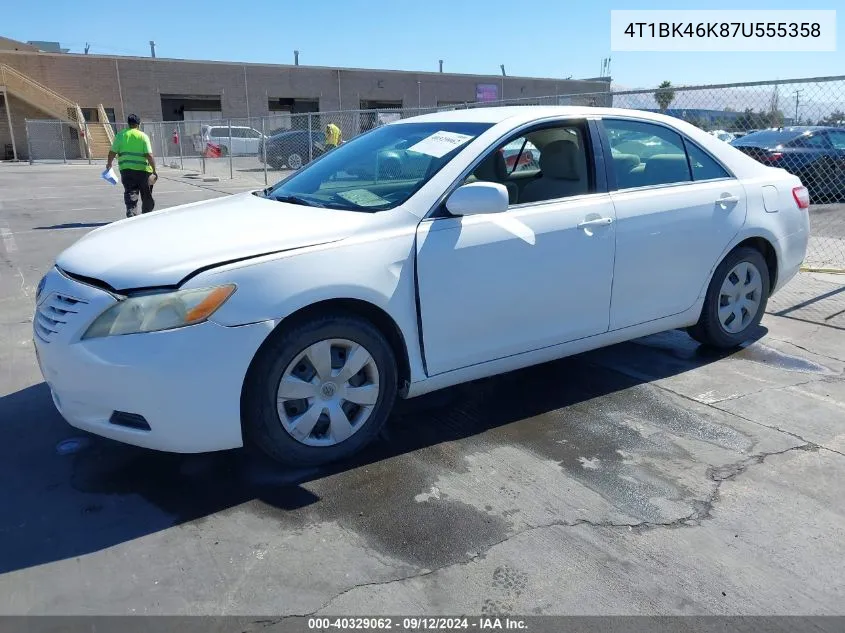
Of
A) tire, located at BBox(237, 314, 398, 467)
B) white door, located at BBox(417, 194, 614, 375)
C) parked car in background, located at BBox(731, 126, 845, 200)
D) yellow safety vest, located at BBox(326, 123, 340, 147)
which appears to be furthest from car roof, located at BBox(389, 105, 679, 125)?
yellow safety vest, located at BBox(326, 123, 340, 147)

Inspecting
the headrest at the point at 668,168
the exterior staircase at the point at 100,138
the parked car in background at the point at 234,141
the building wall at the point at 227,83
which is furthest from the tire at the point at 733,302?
the building wall at the point at 227,83

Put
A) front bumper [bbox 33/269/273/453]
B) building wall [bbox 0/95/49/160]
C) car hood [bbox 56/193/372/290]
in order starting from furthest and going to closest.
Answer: building wall [bbox 0/95/49/160] < car hood [bbox 56/193/372/290] < front bumper [bbox 33/269/273/453]

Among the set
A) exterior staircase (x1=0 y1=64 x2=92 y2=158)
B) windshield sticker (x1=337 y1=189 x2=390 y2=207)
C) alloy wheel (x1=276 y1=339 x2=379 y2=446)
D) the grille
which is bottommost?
alloy wheel (x1=276 y1=339 x2=379 y2=446)

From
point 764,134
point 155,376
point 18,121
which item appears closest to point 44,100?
point 18,121

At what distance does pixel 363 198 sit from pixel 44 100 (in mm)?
36882

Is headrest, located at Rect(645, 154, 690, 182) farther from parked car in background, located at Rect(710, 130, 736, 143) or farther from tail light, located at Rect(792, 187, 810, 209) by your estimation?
parked car in background, located at Rect(710, 130, 736, 143)

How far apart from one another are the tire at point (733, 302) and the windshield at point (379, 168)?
206 centimetres

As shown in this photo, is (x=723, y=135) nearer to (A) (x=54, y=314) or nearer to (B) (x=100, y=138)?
(A) (x=54, y=314)

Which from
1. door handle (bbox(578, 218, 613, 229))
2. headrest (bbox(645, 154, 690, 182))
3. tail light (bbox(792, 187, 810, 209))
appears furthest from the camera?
tail light (bbox(792, 187, 810, 209))

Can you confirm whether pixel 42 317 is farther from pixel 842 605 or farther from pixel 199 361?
pixel 842 605

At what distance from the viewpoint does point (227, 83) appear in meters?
41.3

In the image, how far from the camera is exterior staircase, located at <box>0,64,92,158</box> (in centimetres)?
3316

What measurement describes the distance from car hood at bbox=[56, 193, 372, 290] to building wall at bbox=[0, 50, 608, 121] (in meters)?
37.9

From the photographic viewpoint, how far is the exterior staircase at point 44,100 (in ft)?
109
